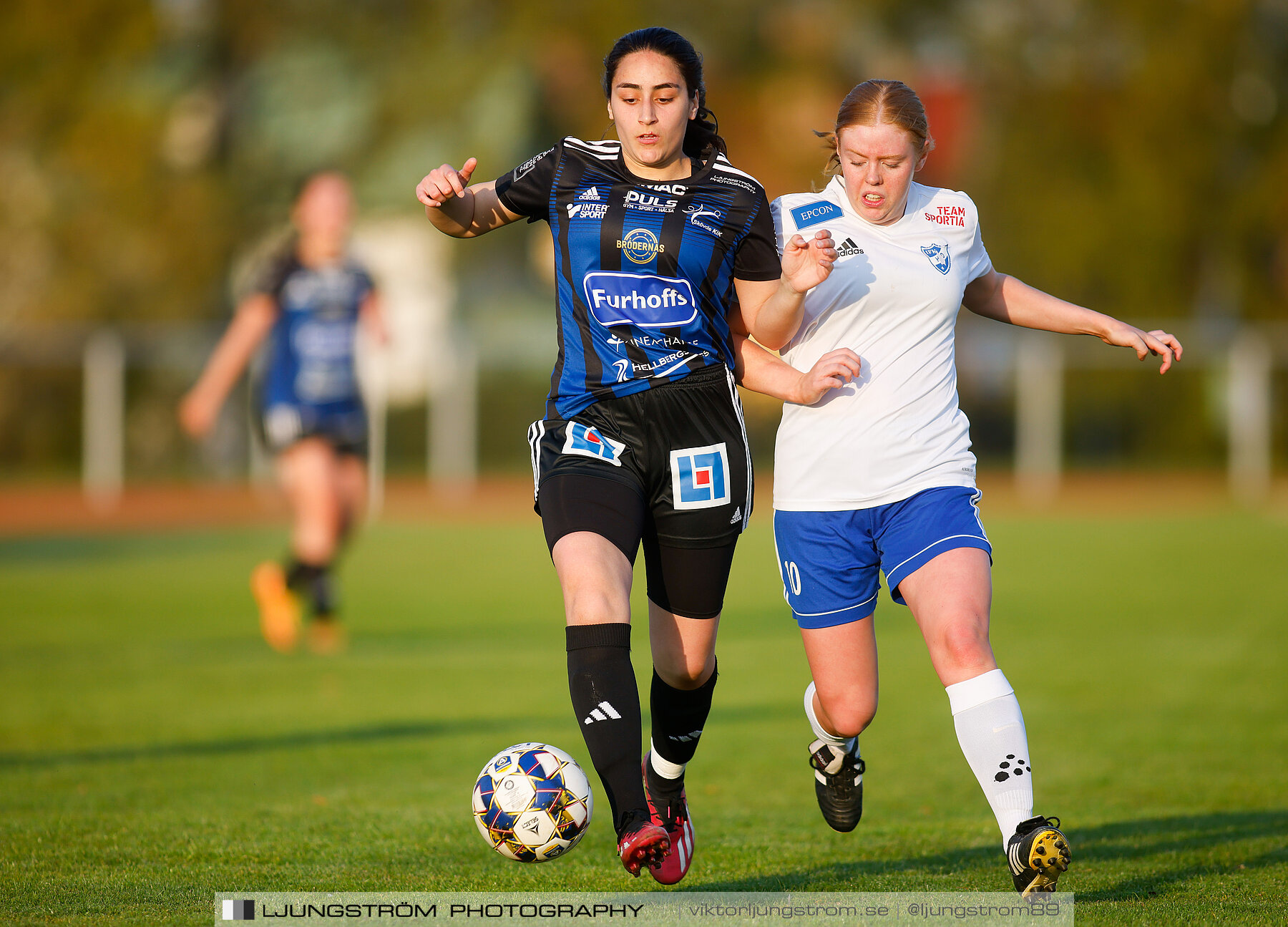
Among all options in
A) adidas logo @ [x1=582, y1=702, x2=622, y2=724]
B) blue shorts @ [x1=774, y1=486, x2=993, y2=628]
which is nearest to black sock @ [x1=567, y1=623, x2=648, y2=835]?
adidas logo @ [x1=582, y1=702, x2=622, y2=724]

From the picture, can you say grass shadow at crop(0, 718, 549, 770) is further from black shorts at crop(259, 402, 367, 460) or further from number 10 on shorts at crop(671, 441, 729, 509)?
number 10 on shorts at crop(671, 441, 729, 509)

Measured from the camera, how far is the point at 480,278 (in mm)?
34969

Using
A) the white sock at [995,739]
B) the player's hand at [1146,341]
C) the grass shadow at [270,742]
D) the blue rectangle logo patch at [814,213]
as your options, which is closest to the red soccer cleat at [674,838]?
the white sock at [995,739]

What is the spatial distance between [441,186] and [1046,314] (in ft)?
6.21

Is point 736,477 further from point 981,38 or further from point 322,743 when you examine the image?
point 981,38

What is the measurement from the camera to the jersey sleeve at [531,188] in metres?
4.33

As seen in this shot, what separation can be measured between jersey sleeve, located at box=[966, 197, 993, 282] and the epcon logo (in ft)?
2.92

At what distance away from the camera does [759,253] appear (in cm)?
432

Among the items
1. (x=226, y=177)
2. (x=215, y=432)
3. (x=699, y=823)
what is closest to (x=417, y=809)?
(x=699, y=823)

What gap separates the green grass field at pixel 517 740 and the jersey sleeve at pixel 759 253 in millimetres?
1772

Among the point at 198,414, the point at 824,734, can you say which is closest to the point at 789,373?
the point at 824,734

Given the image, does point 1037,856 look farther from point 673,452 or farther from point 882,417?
point 673,452

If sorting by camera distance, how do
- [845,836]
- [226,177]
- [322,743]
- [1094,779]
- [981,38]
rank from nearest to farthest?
[845,836]
[1094,779]
[322,743]
[226,177]
[981,38]

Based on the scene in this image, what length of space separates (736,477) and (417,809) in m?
1.95
